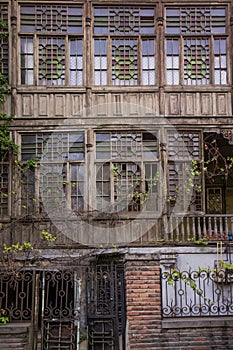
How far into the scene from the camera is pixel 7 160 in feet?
52.3

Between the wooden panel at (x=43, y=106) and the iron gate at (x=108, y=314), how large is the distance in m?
6.90

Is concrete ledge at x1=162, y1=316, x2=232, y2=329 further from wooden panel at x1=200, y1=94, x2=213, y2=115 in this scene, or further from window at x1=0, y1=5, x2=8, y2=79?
window at x1=0, y1=5, x2=8, y2=79

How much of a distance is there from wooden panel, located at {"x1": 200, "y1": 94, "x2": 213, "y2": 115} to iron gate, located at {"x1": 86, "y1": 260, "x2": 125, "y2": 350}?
7225 millimetres

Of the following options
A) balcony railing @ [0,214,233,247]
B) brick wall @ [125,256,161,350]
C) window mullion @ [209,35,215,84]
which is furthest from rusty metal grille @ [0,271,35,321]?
window mullion @ [209,35,215,84]

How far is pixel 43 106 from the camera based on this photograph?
16.1 m

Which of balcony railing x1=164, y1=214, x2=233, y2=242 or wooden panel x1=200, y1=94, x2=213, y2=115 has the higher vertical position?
wooden panel x1=200, y1=94, x2=213, y2=115

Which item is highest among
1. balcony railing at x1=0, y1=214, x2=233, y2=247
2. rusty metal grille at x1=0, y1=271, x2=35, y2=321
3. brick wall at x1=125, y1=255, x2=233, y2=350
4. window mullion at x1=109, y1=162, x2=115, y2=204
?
window mullion at x1=109, y1=162, x2=115, y2=204

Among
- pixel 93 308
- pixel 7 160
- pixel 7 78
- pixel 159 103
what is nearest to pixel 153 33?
pixel 159 103

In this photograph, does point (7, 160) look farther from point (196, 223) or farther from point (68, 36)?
point (196, 223)

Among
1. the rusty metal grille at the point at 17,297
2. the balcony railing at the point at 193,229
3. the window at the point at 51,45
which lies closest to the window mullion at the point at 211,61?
the window at the point at 51,45

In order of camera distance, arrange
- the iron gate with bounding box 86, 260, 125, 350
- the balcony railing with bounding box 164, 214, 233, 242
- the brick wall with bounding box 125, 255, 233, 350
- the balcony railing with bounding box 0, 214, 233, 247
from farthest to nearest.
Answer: the balcony railing with bounding box 0, 214, 233, 247, the balcony railing with bounding box 164, 214, 233, 242, the iron gate with bounding box 86, 260, 125, 350, the brick wall with bounding box 125, 255, 233, 350

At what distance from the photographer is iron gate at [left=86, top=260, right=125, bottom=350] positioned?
10000mm

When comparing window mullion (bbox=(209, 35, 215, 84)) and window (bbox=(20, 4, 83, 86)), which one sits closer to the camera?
window (bbox=(20, 4, 83, 86))

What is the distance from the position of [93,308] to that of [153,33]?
9.07m
